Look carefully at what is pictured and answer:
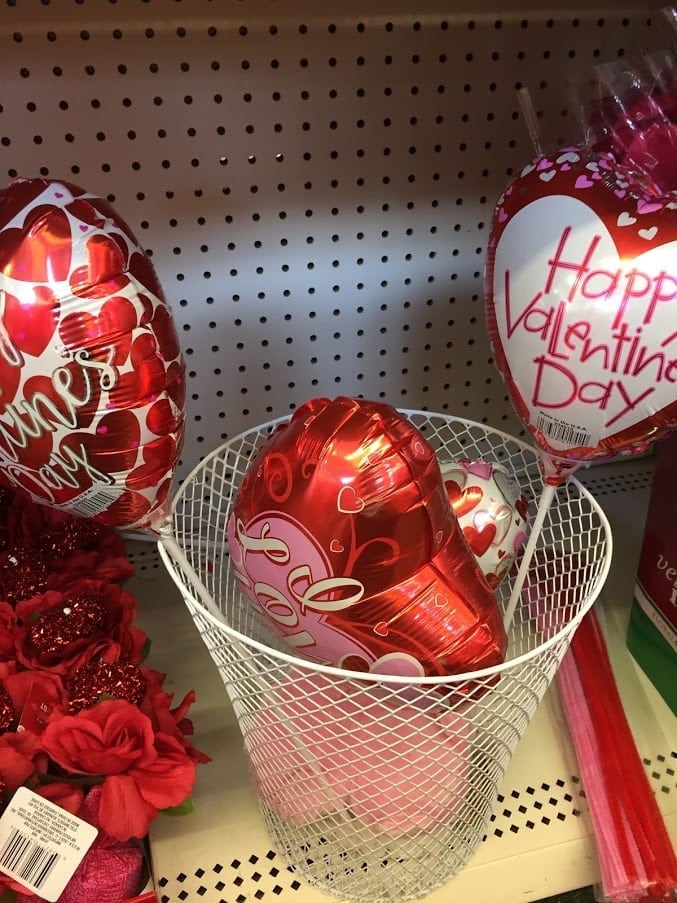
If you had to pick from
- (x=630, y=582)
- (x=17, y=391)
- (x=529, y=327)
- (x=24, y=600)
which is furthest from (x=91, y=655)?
(x=630, y=582)

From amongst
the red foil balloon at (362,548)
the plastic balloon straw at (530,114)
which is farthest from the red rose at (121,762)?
the plastic balloon straw at (530,114)

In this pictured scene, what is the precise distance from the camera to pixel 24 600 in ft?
1.97

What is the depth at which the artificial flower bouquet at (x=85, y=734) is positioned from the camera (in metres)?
0.49

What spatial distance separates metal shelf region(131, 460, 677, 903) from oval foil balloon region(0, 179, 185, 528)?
26cm

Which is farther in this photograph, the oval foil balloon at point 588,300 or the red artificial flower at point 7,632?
the red artificial flower at point 7,632

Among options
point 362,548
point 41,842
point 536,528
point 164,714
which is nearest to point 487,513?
point 536,528

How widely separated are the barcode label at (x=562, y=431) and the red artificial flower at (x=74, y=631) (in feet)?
1.10

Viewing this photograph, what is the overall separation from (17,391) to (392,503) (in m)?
0.22

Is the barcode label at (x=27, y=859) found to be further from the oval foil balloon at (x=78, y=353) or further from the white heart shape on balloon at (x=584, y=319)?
the white heart shape on balloon at (x=584, y=319)

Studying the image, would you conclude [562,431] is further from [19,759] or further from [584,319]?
[19,759]

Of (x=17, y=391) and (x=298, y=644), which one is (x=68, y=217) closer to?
(x=17, y=391)

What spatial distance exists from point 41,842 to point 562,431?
420 millimetres

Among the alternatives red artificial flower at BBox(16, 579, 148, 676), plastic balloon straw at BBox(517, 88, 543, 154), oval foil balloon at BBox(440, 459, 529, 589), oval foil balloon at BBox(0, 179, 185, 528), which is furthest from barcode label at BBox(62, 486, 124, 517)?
plastic balloon straw at BBox(517, 88, 543, 154)

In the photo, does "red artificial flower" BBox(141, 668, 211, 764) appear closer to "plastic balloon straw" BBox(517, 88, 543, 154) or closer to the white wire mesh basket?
the white wire mesh basket
